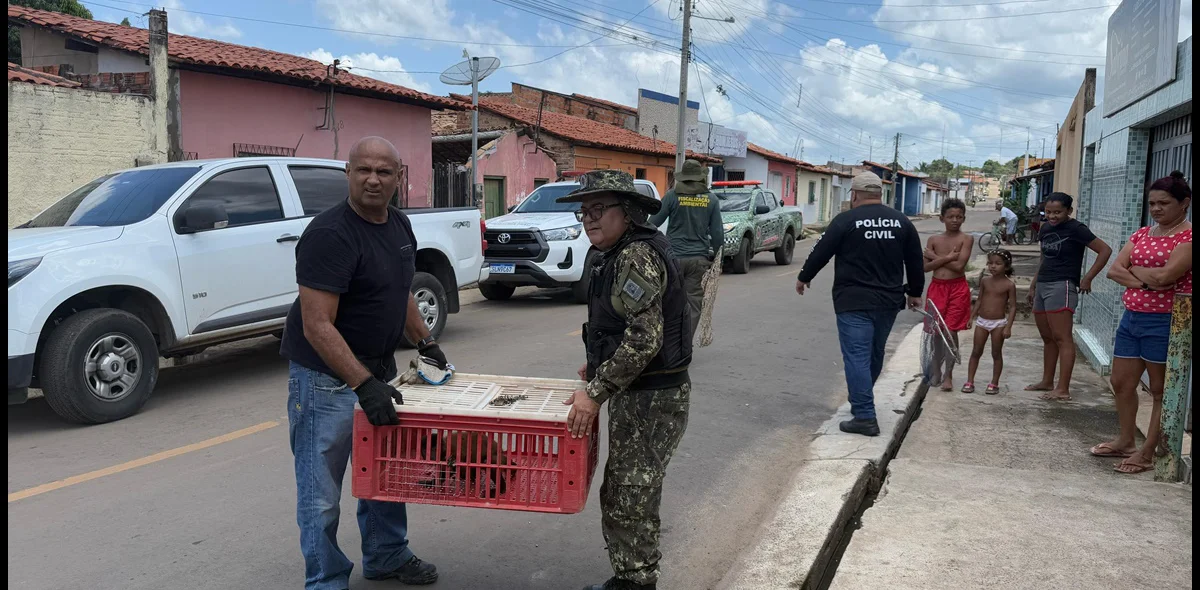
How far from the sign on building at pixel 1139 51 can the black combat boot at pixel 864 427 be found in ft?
11.2

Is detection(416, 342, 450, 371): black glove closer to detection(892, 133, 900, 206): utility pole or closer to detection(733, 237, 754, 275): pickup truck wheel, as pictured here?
detection(733, 237, 754, 275): pickup truck wheel

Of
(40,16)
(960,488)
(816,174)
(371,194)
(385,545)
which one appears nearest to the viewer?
(371,194)


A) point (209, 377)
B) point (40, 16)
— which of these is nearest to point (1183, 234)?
point (209, 377)

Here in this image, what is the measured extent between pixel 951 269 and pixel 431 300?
4.87 m

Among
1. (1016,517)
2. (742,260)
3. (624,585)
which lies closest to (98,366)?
(624,585)

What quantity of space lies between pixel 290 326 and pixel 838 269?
377cm

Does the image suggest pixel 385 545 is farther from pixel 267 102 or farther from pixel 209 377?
pixel 267 102

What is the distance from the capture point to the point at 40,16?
49.7ft

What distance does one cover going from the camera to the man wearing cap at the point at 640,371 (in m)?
3.06

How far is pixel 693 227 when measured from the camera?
324 inches

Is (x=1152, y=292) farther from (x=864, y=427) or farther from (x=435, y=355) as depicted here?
(x=435, y=355)

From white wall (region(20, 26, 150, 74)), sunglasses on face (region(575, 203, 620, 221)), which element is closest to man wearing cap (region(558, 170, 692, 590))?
sunglasses on face (region(575, 203, 620, 221))

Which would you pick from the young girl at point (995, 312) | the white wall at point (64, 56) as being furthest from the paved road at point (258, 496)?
the white wall at point (64, 56)

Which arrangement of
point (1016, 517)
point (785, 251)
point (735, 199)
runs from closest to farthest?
point (1016, 517), point (735, 199), point (785, 251)
